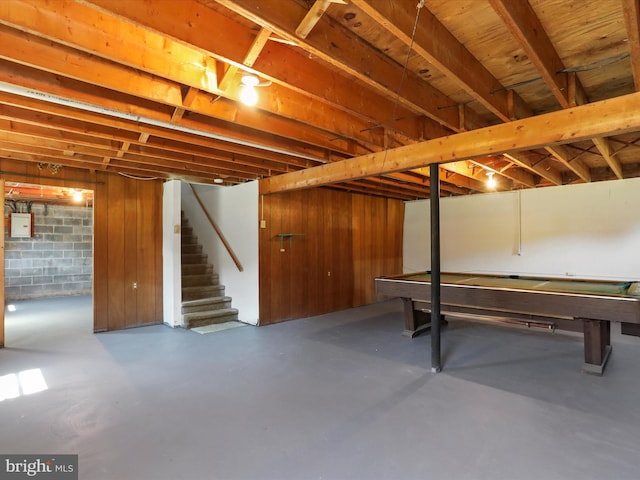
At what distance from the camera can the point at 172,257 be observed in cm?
538

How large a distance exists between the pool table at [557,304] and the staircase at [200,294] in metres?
2.90

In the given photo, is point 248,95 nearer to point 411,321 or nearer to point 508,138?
point 508,138

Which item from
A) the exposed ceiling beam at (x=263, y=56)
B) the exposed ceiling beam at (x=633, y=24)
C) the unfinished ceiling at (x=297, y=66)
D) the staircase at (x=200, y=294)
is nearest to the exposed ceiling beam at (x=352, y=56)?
the unfinished ceiling at (x=297, y=66)

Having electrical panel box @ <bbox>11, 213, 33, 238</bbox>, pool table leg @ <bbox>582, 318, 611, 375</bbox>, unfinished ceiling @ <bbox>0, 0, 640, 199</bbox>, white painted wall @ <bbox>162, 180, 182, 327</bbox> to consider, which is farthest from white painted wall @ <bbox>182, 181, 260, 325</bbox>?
electrical panel box @ <bbox>11, 213, 33, 238</bbox>

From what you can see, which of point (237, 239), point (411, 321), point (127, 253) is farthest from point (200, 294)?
point (411, 321)

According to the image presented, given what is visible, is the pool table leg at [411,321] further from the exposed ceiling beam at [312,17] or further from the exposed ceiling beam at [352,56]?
the exposed ceiling beam at [312,17]

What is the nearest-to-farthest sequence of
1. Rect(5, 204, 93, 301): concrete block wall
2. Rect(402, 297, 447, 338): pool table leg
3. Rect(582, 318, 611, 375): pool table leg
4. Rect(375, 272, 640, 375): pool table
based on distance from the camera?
Rect(375, 272, 640, 375): pool table < Rect(582, 318, 611, 375): pool table leg < Rect(402, 297, 447, 338): pool table leg < Rect(5, 204, 93, 301): concrete block wall

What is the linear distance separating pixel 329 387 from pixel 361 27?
286 centimetres

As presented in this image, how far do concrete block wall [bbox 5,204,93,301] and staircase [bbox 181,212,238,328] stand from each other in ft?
12.1

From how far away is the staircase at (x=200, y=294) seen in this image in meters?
5.43

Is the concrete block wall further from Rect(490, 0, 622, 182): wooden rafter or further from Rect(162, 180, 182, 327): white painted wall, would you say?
Rect(490, 0, 622, 182): wooden rafter

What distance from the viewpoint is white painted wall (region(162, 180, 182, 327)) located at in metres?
5.33

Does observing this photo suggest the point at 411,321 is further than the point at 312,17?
Yes

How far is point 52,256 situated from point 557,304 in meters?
10.3
